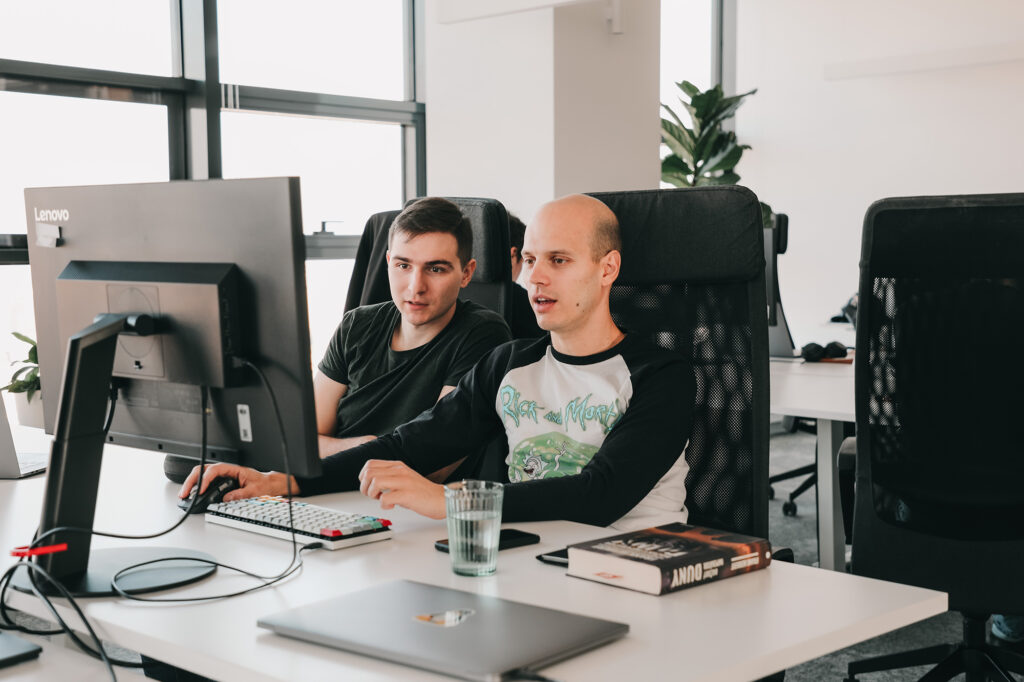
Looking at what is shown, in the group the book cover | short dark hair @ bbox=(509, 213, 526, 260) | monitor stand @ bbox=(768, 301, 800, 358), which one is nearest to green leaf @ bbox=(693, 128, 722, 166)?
monitor stand @ bbox=(768, 301, 800, 358)

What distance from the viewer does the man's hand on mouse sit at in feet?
5.57

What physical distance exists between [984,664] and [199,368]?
1.78 m

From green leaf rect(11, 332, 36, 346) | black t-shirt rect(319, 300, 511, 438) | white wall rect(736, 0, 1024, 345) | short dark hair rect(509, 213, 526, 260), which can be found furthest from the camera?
white wall rect(736, 0, 1024, 345)

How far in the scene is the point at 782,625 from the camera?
1.15 metres

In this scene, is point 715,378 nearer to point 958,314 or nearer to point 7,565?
point 958,314

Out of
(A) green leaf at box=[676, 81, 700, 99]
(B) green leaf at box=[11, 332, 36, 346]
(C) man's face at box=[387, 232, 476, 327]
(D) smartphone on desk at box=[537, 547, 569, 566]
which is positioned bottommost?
(D) smartphone on desk at box=[537, 547, 569, 566]

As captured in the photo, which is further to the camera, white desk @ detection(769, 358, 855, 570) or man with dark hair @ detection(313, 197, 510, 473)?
white desk @ detection(769, 358, 855, 570)

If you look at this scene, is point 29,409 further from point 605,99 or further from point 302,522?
point 605,99

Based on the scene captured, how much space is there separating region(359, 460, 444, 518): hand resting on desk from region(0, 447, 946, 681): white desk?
0.03 m

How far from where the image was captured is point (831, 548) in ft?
9.57

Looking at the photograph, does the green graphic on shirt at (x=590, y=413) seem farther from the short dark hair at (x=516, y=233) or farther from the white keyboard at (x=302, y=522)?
the short dark hair at (x=516, y=233)

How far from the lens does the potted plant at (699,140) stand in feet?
19.7

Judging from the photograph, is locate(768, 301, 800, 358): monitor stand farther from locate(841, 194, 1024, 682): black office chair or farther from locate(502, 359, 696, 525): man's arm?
locate(502, 359, 696, 525): man's arm

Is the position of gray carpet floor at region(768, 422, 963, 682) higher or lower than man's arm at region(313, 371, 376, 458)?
lower
